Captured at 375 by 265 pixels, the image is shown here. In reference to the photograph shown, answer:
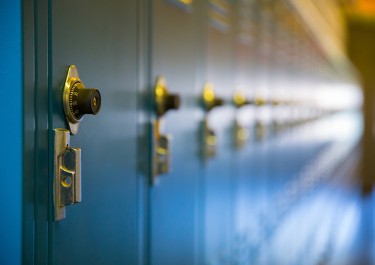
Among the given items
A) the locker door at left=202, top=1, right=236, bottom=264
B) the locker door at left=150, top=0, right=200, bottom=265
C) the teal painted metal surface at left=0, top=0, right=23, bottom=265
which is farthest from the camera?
the locker door at left=202, top=1, right=236, bottom=264

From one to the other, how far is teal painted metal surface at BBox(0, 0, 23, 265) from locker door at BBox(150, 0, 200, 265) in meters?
0.49

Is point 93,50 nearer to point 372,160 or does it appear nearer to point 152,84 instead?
point 152,84

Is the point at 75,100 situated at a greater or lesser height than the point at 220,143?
greater

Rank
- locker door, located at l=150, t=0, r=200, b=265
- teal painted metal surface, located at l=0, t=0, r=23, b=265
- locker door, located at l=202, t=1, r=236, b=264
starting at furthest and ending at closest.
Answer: locker door, located at l=202, t=1, r=236, b=264 → locker door, located at l=150, t=0, r=200, b=265 → teal painted metal surface, located at l=0, t=0, r=23, b=265

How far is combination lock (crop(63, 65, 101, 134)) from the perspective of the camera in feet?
2.43

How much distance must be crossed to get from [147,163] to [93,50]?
0.33m

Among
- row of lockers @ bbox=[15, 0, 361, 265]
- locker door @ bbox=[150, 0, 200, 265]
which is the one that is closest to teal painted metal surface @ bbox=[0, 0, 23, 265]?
row of lockers @ bbox=[15, 0, 361, 265]

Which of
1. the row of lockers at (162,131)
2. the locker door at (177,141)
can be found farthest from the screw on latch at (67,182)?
the locker door at (177,141)

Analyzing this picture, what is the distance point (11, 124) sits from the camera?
2.13 ft

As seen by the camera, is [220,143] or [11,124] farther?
[220,143]

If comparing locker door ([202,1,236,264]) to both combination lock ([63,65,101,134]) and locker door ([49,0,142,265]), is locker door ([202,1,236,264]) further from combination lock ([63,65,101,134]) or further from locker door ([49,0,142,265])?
combination lock ([63,65,101,134])

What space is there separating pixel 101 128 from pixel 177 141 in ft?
1.41

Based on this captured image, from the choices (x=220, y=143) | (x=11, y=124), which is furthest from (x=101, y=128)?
(x=220, y=143)

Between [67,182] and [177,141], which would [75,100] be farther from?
[177,141]
